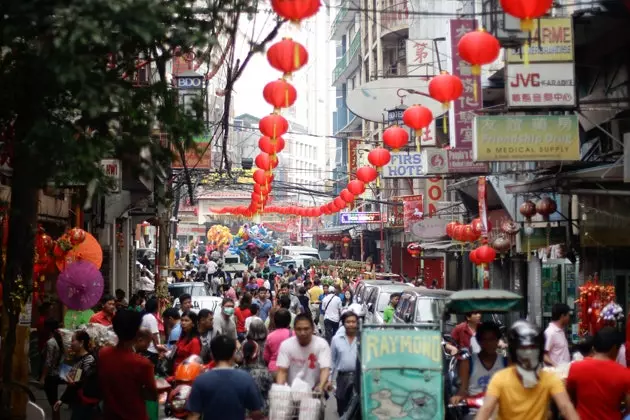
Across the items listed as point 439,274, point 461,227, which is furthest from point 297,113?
point 461,227

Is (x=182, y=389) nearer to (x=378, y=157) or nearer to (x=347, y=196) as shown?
(x=378, y=157)

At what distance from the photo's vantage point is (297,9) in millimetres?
10617

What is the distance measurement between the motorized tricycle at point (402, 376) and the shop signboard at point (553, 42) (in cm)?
902

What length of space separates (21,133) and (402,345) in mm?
3914

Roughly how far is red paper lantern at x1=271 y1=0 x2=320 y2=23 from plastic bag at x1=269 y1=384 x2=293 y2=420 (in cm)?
365

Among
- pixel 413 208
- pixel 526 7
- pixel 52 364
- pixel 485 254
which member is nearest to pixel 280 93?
pixel 526 7

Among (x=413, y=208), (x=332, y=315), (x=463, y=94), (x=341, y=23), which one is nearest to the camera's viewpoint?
(x=332, y=315)

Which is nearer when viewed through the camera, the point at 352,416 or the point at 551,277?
the point at 352,416

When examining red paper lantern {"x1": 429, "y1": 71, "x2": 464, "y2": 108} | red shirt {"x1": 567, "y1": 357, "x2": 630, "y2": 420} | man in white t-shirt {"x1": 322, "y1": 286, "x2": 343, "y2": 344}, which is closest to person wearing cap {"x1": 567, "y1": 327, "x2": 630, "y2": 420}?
red shirt {"x1": 567, "y1": 357, "x2": 630, "y2": 420}

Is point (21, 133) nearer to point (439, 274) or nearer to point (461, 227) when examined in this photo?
point (461, 227)

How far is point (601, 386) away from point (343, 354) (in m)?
4.33

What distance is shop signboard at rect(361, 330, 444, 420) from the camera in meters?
9.73

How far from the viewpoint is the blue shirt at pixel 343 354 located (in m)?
11.9

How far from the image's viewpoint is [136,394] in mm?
8367
